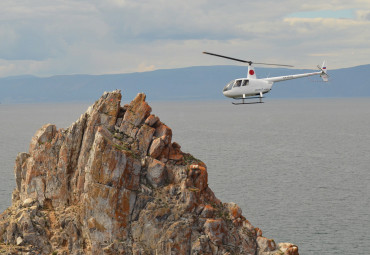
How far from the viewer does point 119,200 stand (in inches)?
2445

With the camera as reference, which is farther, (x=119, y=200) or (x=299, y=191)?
(x=299, y=191)

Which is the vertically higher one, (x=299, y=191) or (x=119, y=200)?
(x=299, y=191)

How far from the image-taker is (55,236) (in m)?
63.6

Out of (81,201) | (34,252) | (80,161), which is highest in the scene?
(80,161)

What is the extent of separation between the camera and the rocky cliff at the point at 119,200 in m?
61.9

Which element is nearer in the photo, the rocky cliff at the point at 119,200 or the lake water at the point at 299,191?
the rocky cliff at the point at 119,200

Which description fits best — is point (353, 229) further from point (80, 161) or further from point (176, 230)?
point (80, 161)

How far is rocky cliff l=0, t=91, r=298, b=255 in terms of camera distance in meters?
61.9

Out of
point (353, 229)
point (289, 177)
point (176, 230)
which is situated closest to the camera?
point (176, 230)

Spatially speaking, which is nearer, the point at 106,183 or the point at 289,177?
the point at 106,183

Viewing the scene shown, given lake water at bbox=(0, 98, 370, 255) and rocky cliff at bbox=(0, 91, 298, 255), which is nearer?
rocky cliff at bbox=(0, 91, 298, 255)

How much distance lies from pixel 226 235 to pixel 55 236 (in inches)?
778

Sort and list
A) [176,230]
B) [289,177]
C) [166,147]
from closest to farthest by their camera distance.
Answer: [176,230]
[166,147]
[289,177]

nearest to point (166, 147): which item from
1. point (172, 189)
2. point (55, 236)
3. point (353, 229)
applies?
point (172, 189)
